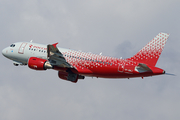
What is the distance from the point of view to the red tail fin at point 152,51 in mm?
49000

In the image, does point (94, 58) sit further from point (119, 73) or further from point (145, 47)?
point (145, 47)

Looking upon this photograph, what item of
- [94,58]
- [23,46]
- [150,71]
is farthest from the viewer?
[23,46]

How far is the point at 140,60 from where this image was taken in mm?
49719

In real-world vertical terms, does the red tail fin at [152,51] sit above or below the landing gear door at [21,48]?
above

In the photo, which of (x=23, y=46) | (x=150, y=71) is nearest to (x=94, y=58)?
(x=150, y=71)

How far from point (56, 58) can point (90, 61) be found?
554cm

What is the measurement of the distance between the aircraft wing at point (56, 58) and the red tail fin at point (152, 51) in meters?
11.2

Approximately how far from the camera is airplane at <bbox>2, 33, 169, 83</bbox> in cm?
4875

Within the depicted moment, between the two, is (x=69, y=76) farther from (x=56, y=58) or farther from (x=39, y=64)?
(x=39, y=64)

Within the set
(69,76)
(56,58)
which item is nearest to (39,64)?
(56,58)

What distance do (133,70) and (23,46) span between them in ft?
64.7

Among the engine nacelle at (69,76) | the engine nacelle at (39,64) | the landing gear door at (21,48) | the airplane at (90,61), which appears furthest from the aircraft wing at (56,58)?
the landing gear door at (21,48)

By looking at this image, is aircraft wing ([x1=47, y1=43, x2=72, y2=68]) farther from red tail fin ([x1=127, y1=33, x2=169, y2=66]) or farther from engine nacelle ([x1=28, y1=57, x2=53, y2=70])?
red tail fin ([x1=127, y1=33, x2=169, y2=66])

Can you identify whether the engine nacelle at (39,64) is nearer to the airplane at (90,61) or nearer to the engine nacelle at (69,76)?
the airplane at (90,61)
